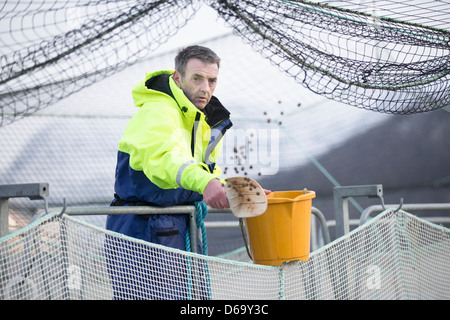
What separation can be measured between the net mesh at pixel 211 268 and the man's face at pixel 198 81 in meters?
0.75

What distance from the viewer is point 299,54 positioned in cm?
344

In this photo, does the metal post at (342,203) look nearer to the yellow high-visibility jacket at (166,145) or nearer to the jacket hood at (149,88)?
the yellow high-visibility jacket at (166,145)

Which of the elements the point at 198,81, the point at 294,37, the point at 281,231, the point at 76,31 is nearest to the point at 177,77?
the point at 198,81

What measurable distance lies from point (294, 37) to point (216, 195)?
6.54 feet

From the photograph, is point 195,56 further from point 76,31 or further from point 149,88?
point 76,31

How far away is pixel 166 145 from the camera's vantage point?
196 centimetres

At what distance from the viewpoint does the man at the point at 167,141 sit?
201 centimetres

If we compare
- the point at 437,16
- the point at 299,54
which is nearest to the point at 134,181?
the point at 299,54

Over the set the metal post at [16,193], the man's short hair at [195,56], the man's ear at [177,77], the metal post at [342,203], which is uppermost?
Result: the man's short hair at [195,56]

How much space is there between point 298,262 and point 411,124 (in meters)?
4.70

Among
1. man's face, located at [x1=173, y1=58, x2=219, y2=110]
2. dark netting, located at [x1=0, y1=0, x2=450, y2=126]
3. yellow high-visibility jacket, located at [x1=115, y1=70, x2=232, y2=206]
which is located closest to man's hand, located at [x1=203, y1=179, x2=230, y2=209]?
yellow high-visibility jacket, located at [x1=115, y1=70, x2=232, y2=206]

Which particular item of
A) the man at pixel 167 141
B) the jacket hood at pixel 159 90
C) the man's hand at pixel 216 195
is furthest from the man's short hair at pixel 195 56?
the man's hand at pixel 216 195

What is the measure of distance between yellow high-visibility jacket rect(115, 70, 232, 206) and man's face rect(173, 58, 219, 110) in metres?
0.09
